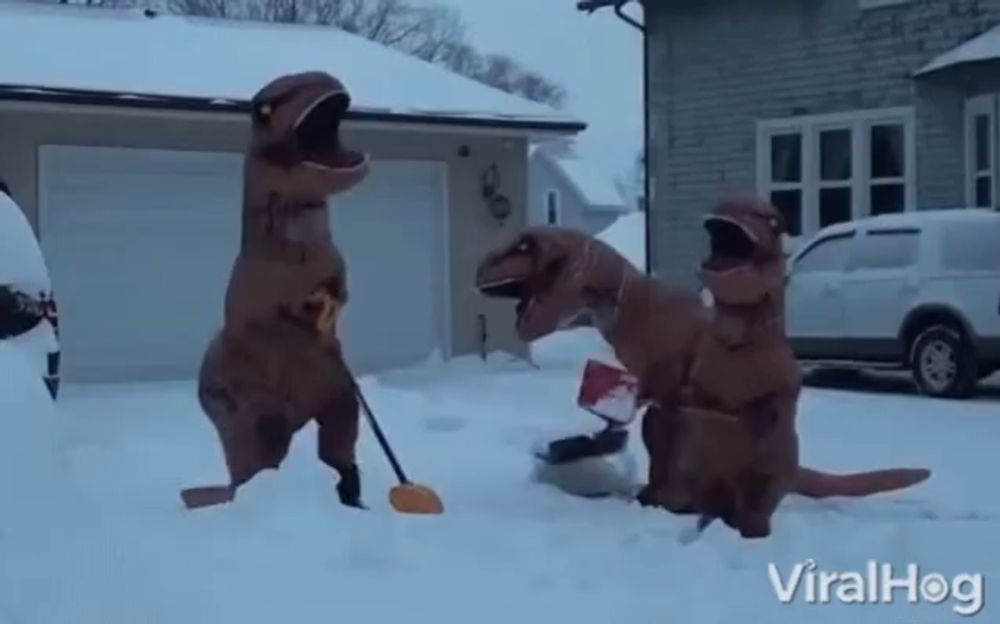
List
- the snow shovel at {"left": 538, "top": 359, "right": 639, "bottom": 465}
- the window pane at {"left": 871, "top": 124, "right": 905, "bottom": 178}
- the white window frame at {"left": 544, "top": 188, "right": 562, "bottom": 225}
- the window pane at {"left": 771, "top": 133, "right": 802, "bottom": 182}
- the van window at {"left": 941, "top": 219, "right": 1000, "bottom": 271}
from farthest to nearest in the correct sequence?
the white window frame at {"left": 544, "top": 188, "right": 562, "bottom": 225}, the window pane at {"left": 771, "top": 133, "right": 802, "bottom": 182}, the window pane at {"left": 871, "top": 124, "right": 905, "bottom": 178}, the van window at {"left": 941, "top": 219, "right": 1000, "bottom": 271}, the snow shovel at {"left": 538, "top": 359, "right": 639, "bottom": 465}

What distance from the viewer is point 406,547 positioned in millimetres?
6781

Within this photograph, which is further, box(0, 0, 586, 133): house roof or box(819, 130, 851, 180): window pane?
box(819, 130, 851, 180): window pane

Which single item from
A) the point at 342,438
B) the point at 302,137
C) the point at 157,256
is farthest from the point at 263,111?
the point at 157,256

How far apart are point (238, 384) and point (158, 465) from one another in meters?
2.66

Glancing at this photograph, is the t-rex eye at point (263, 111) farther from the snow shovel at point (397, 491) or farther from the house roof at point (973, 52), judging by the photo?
the house roof at point (973, 52)

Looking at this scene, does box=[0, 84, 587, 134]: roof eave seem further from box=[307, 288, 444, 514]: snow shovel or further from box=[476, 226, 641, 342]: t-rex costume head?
box=[307, 288, 444, 514]: snow shovel

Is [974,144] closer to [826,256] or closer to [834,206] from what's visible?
[834,206]

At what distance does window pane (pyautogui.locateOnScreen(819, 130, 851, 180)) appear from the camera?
68.4 ft

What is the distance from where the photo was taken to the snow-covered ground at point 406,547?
5895 mm

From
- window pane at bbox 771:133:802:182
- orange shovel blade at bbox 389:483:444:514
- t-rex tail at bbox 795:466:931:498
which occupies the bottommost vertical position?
t-rex tail at bbox 795:466:931:498

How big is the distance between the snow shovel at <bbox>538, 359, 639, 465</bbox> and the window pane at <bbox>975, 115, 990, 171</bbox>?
1091 centimetres

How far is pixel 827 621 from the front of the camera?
6.17m

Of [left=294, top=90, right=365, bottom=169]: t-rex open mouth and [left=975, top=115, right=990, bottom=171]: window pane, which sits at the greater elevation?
[left=975, top=115, right=990, bottom=171]: window pane

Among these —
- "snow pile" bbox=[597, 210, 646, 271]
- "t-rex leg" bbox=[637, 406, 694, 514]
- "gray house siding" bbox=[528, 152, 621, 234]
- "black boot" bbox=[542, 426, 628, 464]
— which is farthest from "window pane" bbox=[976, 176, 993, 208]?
"gray house siding" bbox=[528, 152, 621, 234]
